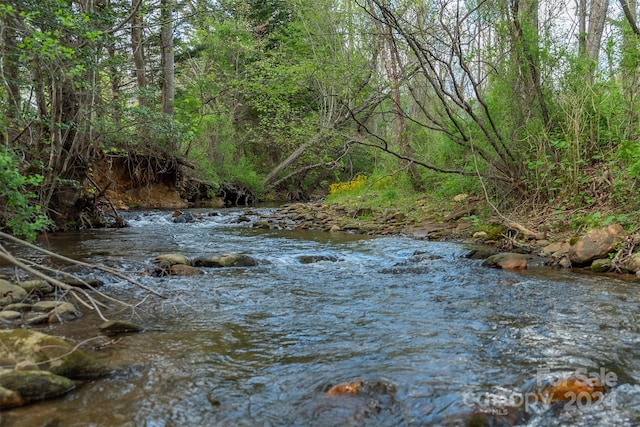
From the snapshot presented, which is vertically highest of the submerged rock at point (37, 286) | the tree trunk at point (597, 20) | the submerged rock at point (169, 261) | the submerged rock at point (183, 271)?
the tree trunk at point (597, 20)

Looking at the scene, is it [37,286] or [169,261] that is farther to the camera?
[169,261]

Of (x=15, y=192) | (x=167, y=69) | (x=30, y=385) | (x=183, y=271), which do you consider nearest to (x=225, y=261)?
(x=183, y=271)

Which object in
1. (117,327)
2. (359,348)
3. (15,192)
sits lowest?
(359,348)

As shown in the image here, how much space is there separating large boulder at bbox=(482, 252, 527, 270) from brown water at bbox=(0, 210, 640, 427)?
0.31 m

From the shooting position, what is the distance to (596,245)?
6.06 m

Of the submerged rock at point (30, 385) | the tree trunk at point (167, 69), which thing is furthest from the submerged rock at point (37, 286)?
the tree trunk at point (167, 69)

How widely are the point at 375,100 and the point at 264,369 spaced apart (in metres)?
13.4

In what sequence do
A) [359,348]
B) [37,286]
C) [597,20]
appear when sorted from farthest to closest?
[597,20] → [37,286] → [359,348]

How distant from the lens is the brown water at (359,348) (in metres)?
2.46

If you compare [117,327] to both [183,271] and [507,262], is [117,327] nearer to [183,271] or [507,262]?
[183,271]

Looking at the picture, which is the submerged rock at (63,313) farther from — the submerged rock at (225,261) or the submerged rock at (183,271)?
the submerged rock at (225,261)

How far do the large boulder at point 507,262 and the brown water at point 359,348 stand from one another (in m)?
0.31

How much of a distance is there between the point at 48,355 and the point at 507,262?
5.33 m

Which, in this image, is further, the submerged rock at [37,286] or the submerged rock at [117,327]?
the submerged rock at [37,286]
